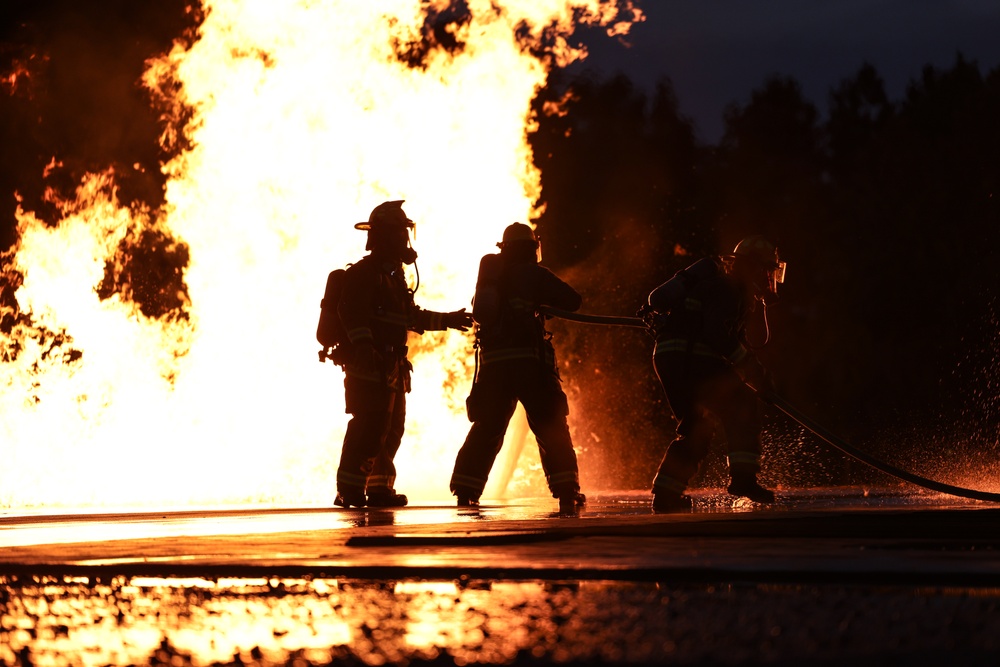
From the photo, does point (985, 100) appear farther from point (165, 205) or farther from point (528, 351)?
point (528, 351)

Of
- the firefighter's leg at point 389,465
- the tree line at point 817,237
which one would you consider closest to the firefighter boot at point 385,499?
the firefighter's leg at point 389,465

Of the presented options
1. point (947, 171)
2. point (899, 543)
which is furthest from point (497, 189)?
point (947, 171)

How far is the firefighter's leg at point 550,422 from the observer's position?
38.6ft

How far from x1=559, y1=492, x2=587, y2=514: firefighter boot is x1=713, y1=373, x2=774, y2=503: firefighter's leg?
1.05 m

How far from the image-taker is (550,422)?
1184cm

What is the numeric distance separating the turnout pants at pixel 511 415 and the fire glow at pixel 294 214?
3.36m

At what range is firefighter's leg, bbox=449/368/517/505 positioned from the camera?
11.9 metres

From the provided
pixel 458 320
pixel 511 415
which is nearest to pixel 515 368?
pixel 511 415

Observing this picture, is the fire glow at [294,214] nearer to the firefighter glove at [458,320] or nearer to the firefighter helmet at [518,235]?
the firefighter glove at [458,320]

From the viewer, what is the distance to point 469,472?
39.4 feet

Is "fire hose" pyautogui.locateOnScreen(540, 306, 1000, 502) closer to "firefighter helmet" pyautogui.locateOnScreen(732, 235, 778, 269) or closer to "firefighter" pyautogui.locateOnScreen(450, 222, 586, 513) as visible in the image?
"firefighter" pyautogui.locateOnScreen(450, 222, 586, 513)

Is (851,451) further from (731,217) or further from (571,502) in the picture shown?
(731,217)

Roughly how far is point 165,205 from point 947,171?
92.8 feet

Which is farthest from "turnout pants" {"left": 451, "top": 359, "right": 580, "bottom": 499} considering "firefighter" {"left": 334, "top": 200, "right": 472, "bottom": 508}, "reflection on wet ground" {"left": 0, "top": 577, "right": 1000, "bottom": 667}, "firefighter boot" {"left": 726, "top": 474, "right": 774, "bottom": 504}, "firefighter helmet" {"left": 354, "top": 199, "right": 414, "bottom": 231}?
"reflection on wet ground" {"left": 0, "top": 577, "right": 1000, "bottom": 667}
